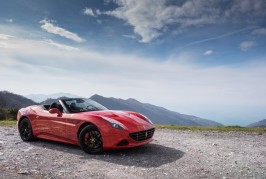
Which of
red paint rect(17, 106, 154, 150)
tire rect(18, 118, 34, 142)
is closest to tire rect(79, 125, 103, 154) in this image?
red paint rect(17, 106, 154, 150)

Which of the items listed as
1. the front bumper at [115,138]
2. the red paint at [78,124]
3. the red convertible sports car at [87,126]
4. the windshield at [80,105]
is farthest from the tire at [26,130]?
the front bumper at [115,138]

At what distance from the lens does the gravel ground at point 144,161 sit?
6.49 m

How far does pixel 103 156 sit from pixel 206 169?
9.95ft

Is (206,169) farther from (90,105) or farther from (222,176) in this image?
(90,105)

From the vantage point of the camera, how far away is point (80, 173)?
6.62m

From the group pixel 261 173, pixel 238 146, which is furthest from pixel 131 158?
pixel 238 146

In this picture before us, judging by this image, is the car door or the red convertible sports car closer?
the red convertible sports car

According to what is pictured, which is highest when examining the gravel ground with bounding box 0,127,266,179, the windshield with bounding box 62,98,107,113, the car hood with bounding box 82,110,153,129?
the windshield with bounding box 62,98,107,113

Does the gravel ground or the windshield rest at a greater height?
the windshield

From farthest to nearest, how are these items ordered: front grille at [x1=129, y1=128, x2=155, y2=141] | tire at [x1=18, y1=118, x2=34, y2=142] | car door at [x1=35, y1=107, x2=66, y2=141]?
tire at [x1=18, y1=118, x2=34, y2=142], car door at [x1=35, y1=107, x2=66, y2=141], front grille at [x1=129, y1=128, x2=155, y2=141]

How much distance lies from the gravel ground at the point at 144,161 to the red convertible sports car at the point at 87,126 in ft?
1.23

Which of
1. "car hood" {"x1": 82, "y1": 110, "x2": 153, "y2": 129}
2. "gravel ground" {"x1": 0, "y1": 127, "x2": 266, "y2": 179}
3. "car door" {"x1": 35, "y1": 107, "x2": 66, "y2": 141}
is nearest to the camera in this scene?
"gravel ground" {"x1": 0, "y1": 127, "x2": 266, "y2": 179}

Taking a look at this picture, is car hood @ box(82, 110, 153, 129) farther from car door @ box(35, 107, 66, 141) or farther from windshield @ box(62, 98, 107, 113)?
car door @ box(35, 107, 66, 141)

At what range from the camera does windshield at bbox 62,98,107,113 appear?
979 cm
